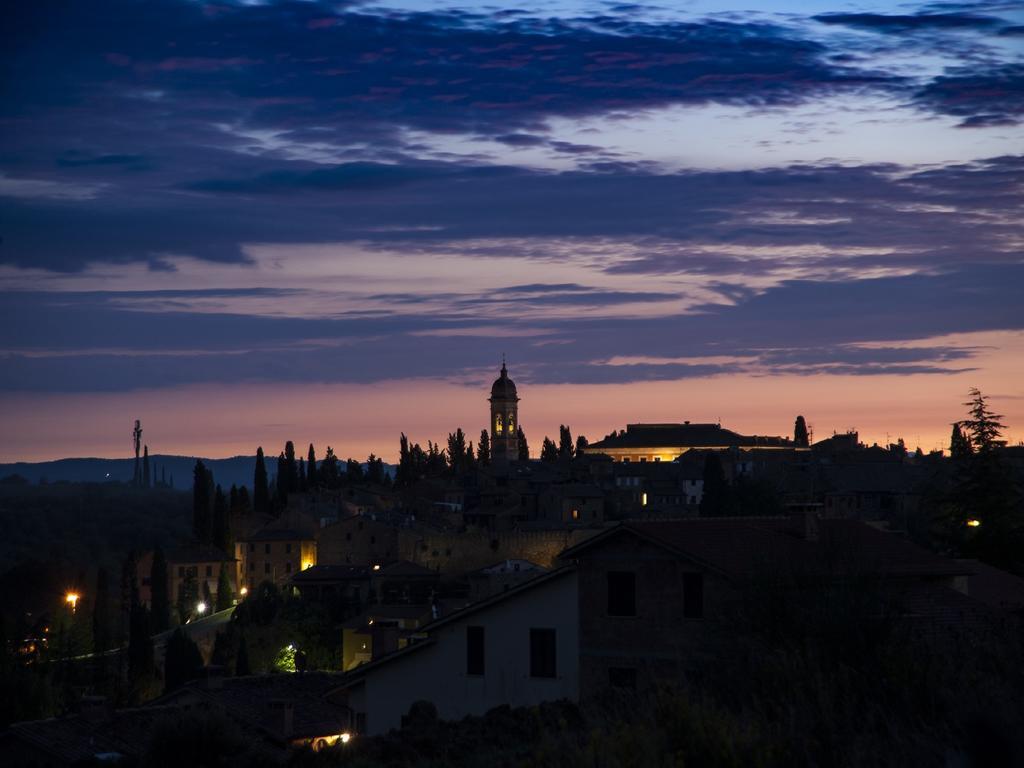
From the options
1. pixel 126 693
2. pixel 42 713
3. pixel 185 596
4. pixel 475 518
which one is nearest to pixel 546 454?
pixel 475 518

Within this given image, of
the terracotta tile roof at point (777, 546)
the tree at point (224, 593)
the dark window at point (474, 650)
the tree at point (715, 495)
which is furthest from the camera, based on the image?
the tree at point (224, 593)

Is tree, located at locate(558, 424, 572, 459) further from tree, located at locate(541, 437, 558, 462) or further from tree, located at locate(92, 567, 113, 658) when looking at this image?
tree, located at locate(92, 567, 113, 658)

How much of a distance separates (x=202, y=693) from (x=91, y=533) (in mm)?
122230

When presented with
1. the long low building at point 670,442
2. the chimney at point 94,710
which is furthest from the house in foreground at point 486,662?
the long low building at point 670,442

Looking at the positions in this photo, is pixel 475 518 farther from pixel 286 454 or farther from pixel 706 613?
pixel 706 613

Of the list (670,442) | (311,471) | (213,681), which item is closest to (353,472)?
(311,471)

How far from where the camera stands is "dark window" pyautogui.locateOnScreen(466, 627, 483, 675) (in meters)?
32.1

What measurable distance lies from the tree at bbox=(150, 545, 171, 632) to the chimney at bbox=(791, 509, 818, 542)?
5741 cm

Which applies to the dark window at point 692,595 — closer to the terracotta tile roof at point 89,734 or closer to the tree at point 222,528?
the terracotta tile roof at point 89,734

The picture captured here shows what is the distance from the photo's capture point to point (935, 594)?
29.4 m

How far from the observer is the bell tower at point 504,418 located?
15725 centimetres

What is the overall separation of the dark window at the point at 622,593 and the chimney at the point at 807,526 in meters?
4.03

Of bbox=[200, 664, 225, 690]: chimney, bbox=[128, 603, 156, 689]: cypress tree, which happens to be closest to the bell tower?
bbox=[128, 603, 156, 689]: cypress tree

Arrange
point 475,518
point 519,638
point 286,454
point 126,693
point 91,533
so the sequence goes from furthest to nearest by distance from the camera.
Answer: point 91,533 < point 286,454 < point 475,518 < point 126,693 < point 519,638
